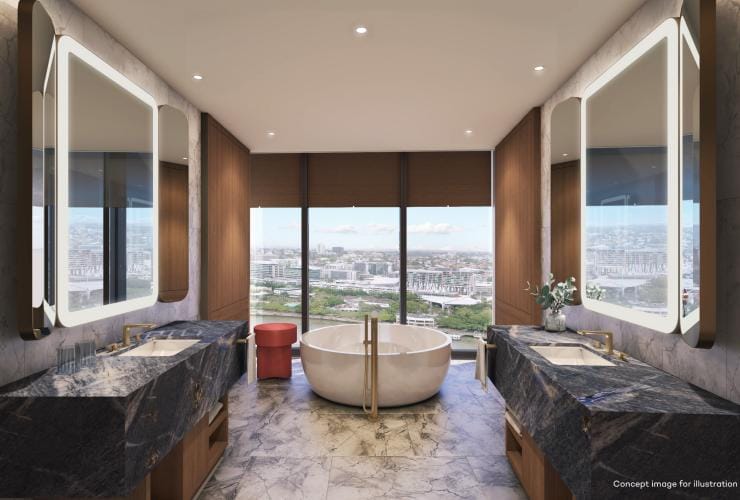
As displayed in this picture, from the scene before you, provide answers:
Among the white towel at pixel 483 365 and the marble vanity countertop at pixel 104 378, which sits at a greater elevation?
the marble vanity countertop at pixel 104 378

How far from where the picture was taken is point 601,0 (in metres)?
2.06

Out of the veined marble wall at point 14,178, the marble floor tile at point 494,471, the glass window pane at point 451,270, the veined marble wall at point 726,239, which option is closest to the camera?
the veined marble wall at point 726,239

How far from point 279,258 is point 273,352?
1.51 meters

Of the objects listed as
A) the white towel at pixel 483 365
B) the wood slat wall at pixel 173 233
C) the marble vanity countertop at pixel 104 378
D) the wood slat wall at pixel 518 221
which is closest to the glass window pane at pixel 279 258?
the wood slat wall at pixel 173 233

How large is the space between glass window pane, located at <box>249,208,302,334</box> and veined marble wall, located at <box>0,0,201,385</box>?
2530mm

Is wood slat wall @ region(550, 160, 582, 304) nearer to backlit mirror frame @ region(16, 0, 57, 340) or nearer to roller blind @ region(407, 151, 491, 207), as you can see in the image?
roller blind @ region(407, 151, 491, 207)

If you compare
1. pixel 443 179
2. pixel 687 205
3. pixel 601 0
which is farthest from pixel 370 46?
pixel 443 179

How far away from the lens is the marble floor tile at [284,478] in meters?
2.36

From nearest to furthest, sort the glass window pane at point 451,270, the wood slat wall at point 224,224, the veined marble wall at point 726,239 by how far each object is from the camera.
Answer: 1. the veined marble wall at point 726,239
2. the wood slat wall at point 224,224
3. the glass window pane at point 451,270

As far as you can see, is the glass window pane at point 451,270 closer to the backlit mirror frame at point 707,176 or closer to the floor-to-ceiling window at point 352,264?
the floor-to-ceiling window at point 352,264

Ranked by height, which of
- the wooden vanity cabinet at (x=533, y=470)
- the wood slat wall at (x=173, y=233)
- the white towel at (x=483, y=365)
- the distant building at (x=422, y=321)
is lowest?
the wooden vanity cabinet at (x=533, y=470)

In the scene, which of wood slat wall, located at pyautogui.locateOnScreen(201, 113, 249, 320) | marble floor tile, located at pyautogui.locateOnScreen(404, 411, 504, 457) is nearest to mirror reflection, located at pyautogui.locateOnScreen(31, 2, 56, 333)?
wood slat wall, located at pyautogui.locateOnScreen(201, 113, 249, 320)

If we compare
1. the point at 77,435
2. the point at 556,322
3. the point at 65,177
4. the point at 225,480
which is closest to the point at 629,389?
the point at 556,322

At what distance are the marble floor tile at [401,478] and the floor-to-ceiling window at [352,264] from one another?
8.96ft
